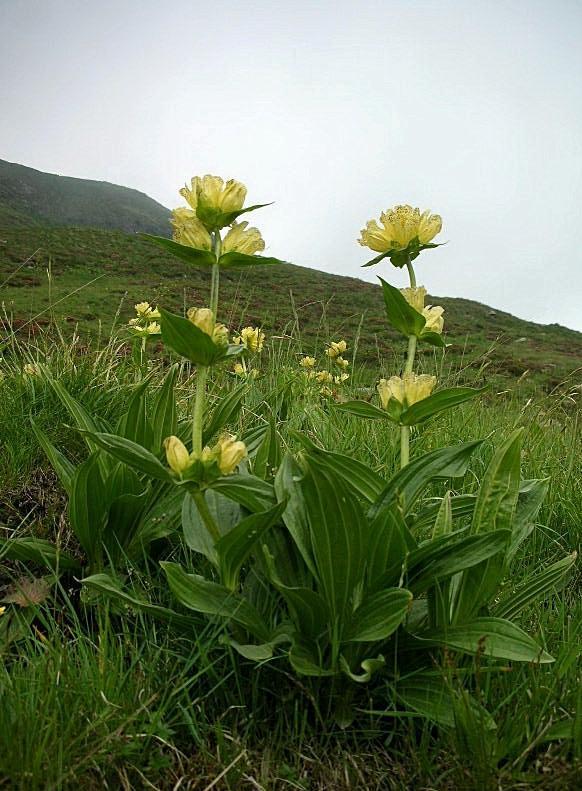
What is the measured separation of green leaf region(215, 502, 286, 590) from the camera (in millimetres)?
1416

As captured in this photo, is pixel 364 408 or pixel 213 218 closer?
pixel 213 218

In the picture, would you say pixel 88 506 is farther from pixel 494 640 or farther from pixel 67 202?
pixel 67 202

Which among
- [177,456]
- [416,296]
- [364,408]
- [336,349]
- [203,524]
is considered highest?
[416,296]

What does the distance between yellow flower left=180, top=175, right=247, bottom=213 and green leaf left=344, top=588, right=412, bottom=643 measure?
3.23 ft

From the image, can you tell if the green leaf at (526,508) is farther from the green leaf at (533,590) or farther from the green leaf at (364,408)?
the green leaf at (364,408)

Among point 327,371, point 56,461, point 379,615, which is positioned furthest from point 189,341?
point 327,371

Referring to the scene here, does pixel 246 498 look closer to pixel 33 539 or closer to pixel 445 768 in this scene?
pixel 445 768

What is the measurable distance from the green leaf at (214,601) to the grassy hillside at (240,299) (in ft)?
25.4

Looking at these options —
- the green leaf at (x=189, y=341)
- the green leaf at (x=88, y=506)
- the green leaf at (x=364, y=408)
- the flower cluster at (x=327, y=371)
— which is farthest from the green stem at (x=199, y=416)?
the flower cluster at (x=327, y=371)

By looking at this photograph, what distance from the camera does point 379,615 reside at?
4.90ft

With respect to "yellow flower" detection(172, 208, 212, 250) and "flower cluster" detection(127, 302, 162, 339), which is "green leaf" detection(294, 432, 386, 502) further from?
"flower cluster" detection(127, 302, 162, 339)

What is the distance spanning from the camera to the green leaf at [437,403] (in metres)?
1.65

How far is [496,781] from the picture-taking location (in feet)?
3.99

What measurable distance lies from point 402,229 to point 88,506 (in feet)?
4.23
